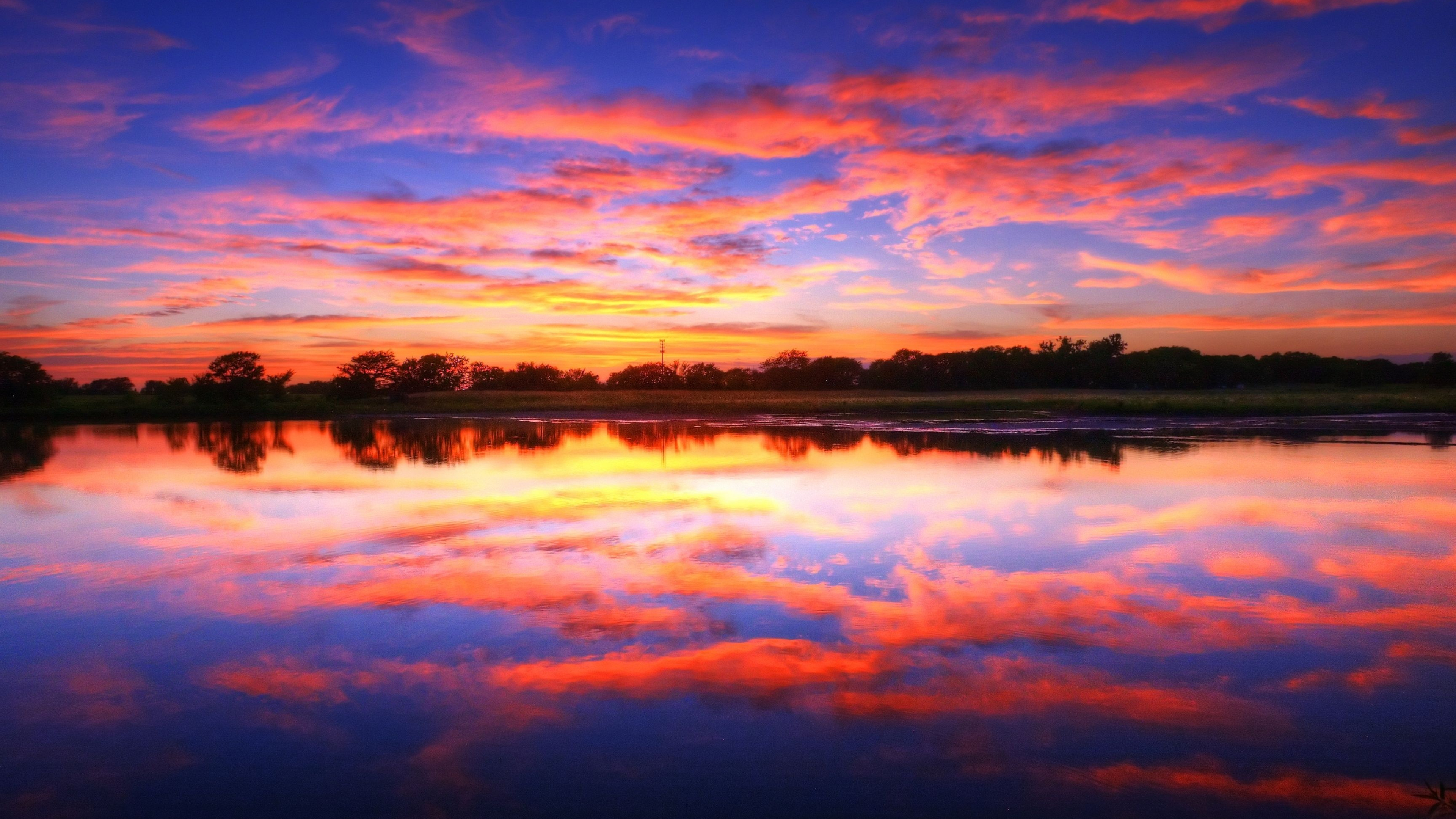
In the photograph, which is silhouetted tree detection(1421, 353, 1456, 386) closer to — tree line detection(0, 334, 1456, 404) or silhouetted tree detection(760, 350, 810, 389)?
tree line detection(0, 334, 1456, 404)

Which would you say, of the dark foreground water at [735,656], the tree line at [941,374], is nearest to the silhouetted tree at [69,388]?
the tree line at [941,374]

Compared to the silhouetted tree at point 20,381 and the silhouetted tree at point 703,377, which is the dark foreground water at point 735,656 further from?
the silhouetted tree at point 703,377

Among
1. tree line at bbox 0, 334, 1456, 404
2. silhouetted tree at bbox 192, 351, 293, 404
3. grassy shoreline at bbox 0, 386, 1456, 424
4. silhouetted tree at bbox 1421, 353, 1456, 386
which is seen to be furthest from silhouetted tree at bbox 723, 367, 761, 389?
silhouetted tree at bbox 1421, 353, 1456, 386

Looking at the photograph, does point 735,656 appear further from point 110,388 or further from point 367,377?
point 110,388

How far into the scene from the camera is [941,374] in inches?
4405

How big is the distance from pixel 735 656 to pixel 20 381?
92.1 metres

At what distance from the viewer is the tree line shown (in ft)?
327

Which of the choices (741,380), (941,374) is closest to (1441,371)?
(941,374)

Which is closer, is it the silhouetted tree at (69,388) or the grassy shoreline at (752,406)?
the grassy shoreline at (752,406)

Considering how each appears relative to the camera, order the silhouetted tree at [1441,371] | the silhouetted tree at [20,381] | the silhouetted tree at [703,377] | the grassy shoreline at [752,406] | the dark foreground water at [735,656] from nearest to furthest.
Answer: the dark foreground water at [735,656] < the grassy shoreline at [752,406] < the silhouetted tree at [20,381] < the silhouetted tree at [1441,371] < the silhouetted tree at [703,377]

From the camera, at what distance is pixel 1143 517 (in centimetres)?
1305

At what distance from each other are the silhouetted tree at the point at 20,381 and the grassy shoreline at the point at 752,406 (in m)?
2.37

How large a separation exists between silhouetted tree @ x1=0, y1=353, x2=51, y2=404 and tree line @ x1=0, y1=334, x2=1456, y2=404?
13674 millimetres

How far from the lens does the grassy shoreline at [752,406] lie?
50.0 metres
